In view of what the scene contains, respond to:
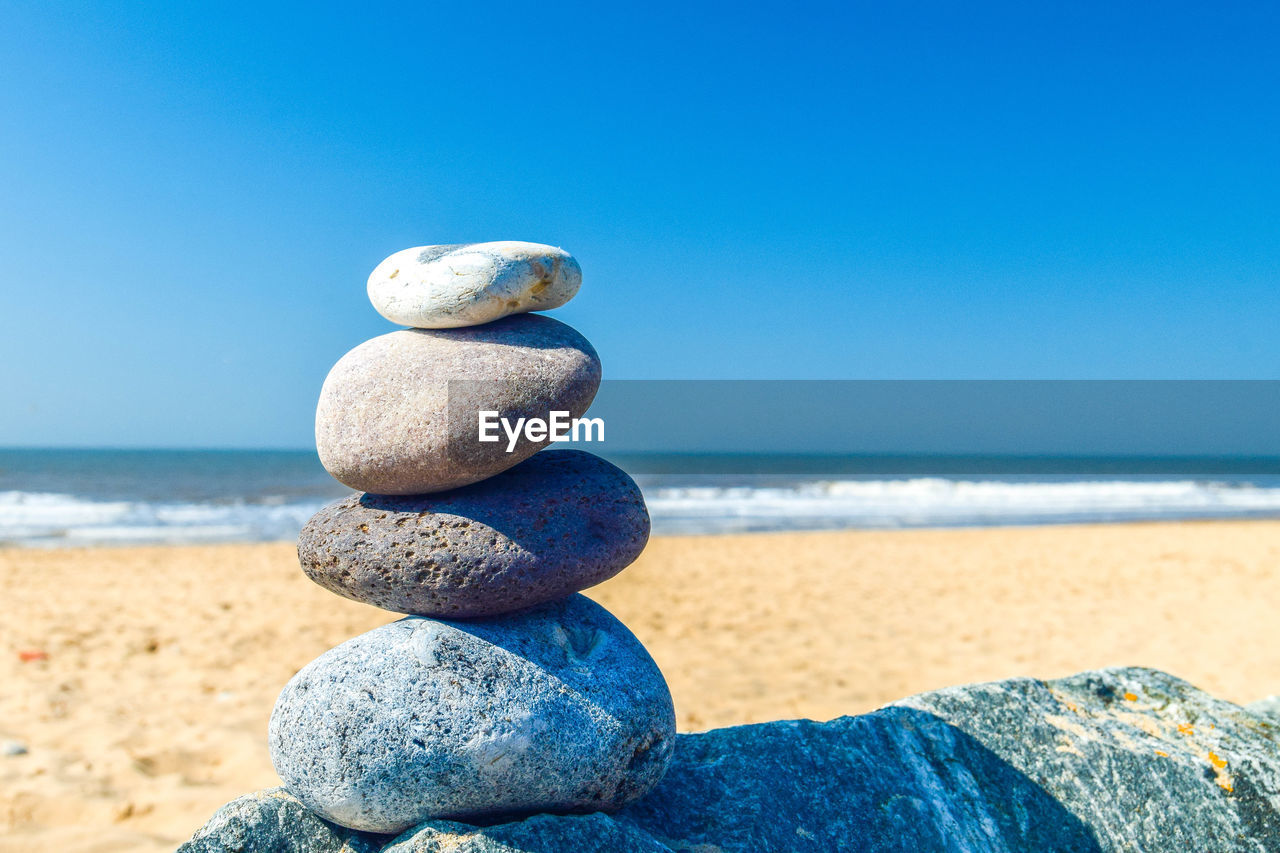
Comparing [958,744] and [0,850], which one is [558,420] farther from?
[0,850]

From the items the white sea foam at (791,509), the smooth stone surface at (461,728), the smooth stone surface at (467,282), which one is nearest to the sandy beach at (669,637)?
the smooth stone surface at (461,728)

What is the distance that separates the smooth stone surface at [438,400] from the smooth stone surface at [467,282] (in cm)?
9

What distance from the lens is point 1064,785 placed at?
305cm

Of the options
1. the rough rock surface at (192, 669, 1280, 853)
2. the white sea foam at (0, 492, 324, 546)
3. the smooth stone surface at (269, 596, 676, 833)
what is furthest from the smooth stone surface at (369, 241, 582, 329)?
the white sea foam at (0, 492, 324, 546)

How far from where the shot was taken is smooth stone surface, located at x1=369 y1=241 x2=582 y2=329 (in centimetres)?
262

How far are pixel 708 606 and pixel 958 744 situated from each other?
6284 mm

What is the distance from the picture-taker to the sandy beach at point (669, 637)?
4629 mm

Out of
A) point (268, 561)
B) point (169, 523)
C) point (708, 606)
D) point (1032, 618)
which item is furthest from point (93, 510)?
point (1032, 618)

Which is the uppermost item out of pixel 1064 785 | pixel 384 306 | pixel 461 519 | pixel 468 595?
pixel 384 306

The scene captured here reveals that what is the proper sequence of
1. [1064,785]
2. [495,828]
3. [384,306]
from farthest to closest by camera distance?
1. [1064,785]
2. [384,306]
3. [495,828]

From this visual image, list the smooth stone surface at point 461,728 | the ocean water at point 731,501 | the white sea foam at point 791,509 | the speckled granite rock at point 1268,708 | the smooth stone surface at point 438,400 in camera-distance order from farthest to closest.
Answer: the ocean water at point 731,501
the white sea foam at point 791,509
the speckled granite rock at point 1268,708
the smooth stone surface at point 438,400
the smooth stone surface at point 461,728

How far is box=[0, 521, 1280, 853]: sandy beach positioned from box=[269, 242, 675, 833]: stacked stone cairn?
7.37 feet

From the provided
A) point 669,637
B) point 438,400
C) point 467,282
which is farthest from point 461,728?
point 669,637

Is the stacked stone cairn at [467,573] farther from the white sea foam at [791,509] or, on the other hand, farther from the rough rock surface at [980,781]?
the white sea foam at [791,509]
